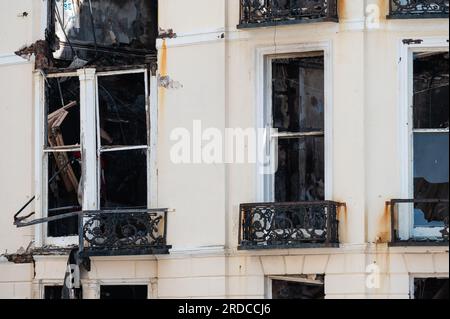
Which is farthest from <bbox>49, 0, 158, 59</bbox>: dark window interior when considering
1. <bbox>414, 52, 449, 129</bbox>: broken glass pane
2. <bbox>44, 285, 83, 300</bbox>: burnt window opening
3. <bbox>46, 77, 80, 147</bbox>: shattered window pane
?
<bbox>414, 52, 449, 129</bbox>: broken glass pane

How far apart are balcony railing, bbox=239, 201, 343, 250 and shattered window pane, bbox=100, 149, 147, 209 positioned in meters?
1.83

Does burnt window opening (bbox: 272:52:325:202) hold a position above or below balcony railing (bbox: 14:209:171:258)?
above

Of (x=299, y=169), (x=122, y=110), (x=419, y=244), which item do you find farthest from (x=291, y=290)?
(x=122, y=110)

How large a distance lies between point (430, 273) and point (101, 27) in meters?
5.42

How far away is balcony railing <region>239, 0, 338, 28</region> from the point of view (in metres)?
22.8

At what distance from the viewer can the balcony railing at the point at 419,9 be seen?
74.4ft

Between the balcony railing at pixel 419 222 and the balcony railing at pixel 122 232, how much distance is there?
272 cm

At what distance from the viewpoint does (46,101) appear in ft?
81.0

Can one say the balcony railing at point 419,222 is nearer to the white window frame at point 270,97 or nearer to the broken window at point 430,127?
the broken window at point 430,127

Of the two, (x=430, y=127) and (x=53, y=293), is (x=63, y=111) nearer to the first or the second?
(x=53, y=293)

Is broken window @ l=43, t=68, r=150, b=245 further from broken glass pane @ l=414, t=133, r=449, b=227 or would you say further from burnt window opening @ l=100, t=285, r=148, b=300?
broken glass pane @ l=414, t=133, r=449, b=227

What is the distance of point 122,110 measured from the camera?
24.7m

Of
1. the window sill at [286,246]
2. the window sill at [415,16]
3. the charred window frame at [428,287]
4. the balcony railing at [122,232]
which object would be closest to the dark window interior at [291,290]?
the window sill at [286,246]
